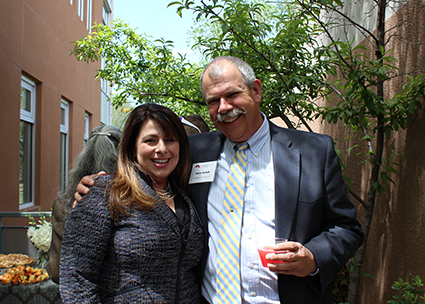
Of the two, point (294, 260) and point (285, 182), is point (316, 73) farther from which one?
point (294, 260)

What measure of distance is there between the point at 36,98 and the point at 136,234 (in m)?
6.56

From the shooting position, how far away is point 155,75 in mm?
4625

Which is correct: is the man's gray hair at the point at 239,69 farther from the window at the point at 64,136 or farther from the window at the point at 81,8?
the window at the point at 81,8

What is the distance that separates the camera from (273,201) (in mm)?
1790

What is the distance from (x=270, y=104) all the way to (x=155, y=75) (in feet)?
5.97

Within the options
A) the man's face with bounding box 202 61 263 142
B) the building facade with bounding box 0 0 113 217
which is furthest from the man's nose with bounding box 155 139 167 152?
the building facade with bounding box 0 0 113 217

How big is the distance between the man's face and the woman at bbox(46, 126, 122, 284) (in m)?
0.70

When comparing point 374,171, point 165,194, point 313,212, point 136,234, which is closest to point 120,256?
point 136,234

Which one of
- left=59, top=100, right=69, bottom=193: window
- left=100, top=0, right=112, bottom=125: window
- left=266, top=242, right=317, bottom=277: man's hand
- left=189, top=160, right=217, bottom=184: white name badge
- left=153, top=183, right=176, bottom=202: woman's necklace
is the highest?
left=100, top=0, right=112, bottom=125: window

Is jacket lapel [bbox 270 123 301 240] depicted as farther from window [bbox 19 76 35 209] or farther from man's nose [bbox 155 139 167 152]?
window [bbox 19 76 35 209]

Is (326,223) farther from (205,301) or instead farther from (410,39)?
(410,39)

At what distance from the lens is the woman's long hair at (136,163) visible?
1.63 m

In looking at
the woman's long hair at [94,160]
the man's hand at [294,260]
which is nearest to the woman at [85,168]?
the woman's long hair at [94,160]

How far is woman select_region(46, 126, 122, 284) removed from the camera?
218 centimetres
